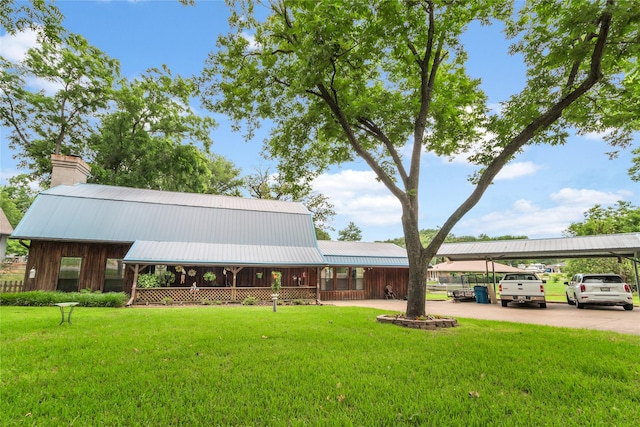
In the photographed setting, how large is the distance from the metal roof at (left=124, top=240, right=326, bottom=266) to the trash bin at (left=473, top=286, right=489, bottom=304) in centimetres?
973

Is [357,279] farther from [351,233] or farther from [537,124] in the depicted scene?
[351,233]

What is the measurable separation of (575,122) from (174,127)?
27432 mm

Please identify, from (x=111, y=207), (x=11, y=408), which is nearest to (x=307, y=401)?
(x=11, y=408)

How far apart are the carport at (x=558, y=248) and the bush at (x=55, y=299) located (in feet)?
56.7

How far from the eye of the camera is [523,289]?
637 inches

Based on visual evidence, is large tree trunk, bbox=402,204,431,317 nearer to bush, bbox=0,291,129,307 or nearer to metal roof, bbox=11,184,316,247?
metal roof, bbox=11,184,316,247

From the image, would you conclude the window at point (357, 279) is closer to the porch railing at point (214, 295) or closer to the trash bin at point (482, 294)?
the porch railing at point (214, 295)

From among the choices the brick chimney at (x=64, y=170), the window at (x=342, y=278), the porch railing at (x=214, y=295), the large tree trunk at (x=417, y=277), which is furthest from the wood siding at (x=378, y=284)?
the brick chimney at (x=64, y=170)

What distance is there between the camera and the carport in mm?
Answer: 14516

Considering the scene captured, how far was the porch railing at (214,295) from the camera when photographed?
16.4 m

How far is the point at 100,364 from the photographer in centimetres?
512

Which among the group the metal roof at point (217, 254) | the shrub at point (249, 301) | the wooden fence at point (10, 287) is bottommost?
the shrub at point (249, 301)

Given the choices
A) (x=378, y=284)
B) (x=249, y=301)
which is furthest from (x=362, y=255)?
(x=249, y=301)

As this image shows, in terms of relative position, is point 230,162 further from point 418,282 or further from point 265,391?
point 265,391
